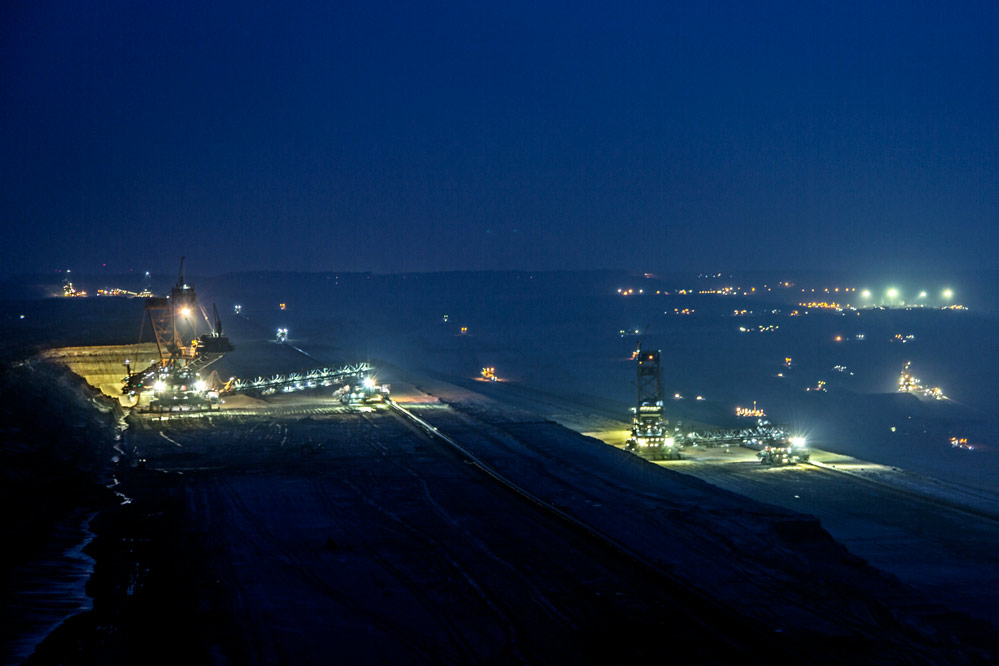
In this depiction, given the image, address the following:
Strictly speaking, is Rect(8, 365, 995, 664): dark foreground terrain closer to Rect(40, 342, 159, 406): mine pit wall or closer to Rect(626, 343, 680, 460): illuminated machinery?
Rect(626, 343, 680, 460): illuminated machinery

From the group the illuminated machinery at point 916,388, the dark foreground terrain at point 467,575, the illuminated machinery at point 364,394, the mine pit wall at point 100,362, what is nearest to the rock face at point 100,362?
the mine pit wall at point 100,362

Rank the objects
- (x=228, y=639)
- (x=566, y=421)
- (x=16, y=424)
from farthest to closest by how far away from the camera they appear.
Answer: (x=566, y=421), (x=16, y=424), (x=228, y=639)

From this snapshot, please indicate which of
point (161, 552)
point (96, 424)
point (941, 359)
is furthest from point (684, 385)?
point (161, 552)

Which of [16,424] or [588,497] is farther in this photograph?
[16,424]

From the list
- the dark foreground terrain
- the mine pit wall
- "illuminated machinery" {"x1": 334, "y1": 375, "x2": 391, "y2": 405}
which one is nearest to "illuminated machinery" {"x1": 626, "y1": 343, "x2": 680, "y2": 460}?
the dark foreground terrain

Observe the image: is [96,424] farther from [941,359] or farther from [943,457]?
[941,359]

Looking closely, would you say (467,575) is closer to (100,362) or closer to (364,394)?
(364,394)
